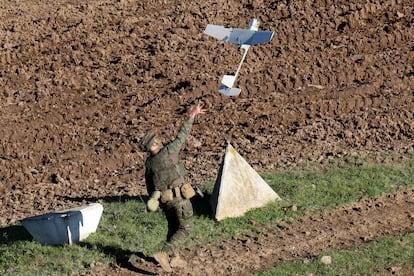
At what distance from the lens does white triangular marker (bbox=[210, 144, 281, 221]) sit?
1258 cm

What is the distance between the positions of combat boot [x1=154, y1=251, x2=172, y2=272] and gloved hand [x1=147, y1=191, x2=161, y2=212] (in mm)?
592

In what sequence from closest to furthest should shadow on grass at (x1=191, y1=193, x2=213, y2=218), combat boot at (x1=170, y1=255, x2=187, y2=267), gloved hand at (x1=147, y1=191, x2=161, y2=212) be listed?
gloved hand at (x1=147, y1=191, x2=161, y2=212), combat boot at (x1=170, y1=255, x2=187, y2=267), shadow on grass at (x1=191, y1=193, x2=213, y2=218)

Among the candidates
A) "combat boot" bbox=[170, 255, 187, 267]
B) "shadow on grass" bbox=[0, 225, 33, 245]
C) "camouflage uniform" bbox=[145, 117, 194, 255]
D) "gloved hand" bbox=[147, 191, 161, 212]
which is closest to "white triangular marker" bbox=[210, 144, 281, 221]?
"combat boot" bbox=[170, 255, 187, 267]

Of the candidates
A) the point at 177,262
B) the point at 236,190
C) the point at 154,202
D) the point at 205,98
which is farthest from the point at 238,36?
the point at 205,98

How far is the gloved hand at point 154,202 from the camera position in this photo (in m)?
10.6

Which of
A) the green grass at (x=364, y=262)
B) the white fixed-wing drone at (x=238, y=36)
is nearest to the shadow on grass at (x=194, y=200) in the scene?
the white fixed-wing drone at (x=238, y=36)

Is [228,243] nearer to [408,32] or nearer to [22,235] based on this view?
[22,235]

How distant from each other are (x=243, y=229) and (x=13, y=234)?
352 cm

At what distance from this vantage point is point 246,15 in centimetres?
2223

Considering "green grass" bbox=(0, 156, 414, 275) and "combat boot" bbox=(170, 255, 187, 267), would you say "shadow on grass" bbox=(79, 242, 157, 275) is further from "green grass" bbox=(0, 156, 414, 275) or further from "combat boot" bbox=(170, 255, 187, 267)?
"combat boot" bbox=(170, 255, 187, 267)

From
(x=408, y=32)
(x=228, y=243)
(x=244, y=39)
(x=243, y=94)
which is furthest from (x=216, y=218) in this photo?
(x=408, y=32)

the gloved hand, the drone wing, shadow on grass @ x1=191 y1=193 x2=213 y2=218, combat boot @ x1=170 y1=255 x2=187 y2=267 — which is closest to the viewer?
the gloved hand

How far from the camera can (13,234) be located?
12805mm

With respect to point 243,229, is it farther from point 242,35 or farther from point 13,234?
point 13,234
